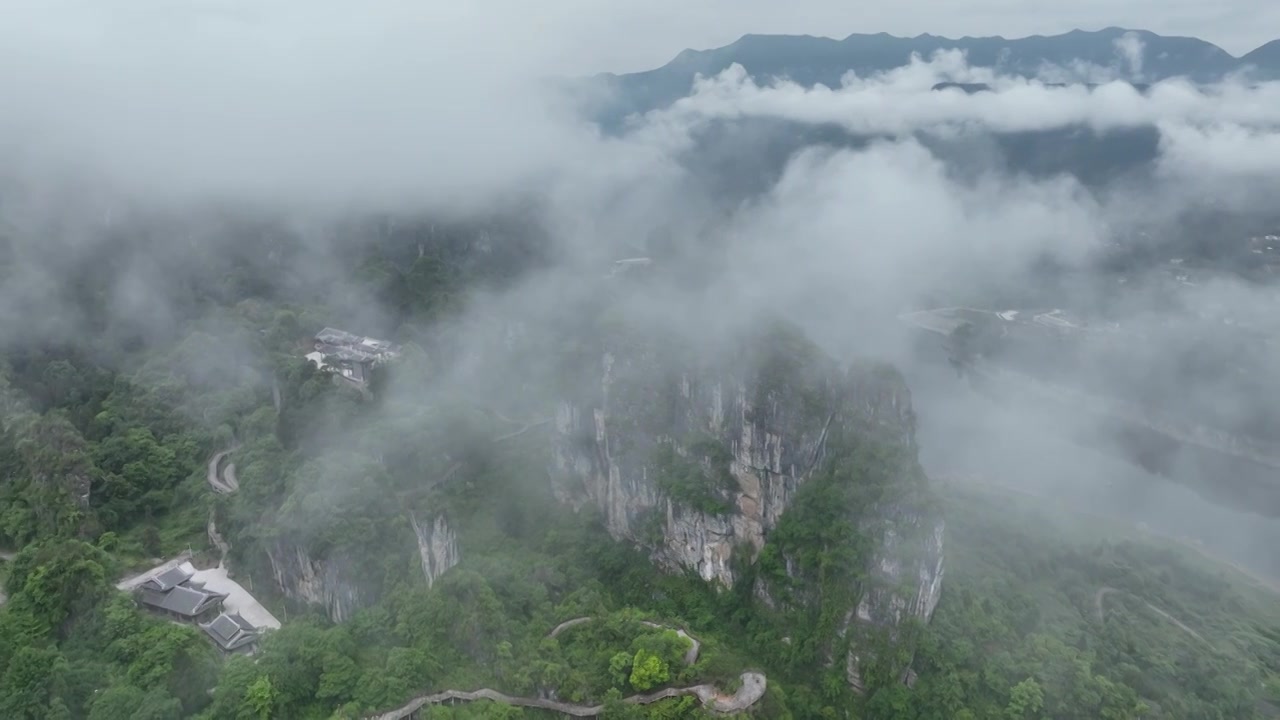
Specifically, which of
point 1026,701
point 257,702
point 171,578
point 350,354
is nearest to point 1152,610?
point 1026,701

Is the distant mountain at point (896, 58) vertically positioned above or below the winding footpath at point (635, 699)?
above

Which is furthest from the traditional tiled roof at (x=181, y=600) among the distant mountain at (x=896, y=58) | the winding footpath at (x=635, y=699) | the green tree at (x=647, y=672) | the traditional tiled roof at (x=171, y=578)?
the distant mountain at (x=896, y=58)

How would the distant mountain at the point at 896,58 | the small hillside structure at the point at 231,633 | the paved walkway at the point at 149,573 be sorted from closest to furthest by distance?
the small hillside structure at the point at 231,633
the paved walkway at the point at 149,573
the distant mountain at the point at 896,58

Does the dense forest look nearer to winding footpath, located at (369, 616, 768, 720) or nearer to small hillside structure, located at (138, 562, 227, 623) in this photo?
winding footpath, located at (369, 616, 768, 720)

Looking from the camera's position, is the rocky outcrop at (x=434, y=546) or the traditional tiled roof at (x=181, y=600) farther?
the rocky outcrop at (x=434, y=546)

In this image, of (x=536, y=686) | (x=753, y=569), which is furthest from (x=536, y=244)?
(x=536, y=686)

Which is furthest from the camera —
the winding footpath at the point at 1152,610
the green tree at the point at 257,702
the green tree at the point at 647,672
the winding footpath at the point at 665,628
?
the winding footpath at the point at 1152,610

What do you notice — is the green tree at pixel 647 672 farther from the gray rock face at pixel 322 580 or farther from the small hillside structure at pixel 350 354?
the small hillside structure at pixel 350 354

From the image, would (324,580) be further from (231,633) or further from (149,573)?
(149,573)
